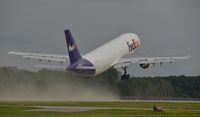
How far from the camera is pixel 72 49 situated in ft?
410

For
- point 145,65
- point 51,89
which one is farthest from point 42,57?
point 145,65

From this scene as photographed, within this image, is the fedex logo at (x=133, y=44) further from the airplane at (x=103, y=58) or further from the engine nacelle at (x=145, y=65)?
the engine nacelle at (x=145, y=65)

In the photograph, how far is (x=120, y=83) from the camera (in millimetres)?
170875

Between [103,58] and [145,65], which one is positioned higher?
[103,58]

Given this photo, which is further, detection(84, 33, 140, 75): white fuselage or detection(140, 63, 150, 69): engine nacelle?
detection(140, 63, 150, 69): engine nacelle

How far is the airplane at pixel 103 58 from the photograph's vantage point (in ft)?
408

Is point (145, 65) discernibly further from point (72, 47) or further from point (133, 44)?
point (72, 47)

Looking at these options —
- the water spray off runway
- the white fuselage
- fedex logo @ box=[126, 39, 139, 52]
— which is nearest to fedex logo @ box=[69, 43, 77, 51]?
the white fuselage

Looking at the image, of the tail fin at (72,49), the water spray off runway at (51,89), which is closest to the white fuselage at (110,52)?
the tail fin at (72,49)

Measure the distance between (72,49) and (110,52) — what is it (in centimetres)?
1354

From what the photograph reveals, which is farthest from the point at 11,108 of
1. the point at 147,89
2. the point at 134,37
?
the point at 147,89

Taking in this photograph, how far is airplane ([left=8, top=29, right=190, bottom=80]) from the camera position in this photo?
124250mm

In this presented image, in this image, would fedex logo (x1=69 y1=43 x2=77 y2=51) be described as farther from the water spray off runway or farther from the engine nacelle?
the engine nacelle

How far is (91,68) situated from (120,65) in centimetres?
1564
